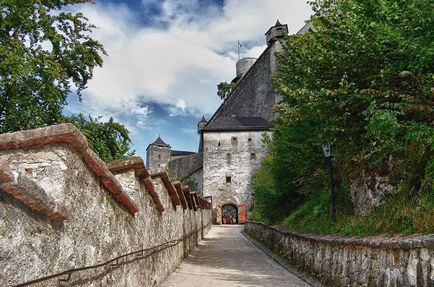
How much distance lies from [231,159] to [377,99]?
40.7 meters

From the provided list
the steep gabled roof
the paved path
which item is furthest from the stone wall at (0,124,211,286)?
the steep gabled roof

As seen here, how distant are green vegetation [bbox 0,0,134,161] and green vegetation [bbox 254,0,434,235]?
1193cm

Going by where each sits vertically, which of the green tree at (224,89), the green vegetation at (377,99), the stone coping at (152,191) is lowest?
the stone coping at (152,191)

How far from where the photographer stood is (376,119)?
6160 millimetres

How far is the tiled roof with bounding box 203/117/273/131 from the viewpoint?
1893 inches

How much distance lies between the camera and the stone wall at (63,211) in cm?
256

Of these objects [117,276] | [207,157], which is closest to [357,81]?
[117,276]

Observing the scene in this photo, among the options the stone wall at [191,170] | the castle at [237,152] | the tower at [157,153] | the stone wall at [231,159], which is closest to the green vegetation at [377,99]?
the castle at [237,152]

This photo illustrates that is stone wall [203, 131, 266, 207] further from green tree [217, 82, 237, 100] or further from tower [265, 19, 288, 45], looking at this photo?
green tree [217, 82, 237, 100]

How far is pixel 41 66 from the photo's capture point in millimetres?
17688

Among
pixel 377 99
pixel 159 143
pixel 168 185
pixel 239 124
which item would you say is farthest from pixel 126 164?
pixel 159 143

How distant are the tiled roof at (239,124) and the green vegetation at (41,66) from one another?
27.1 metres

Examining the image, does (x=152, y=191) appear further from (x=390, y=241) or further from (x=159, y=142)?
(x=159, y=142)

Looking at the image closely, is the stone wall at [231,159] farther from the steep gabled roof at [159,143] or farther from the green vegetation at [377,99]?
the steep gabled roof at [159,143]
